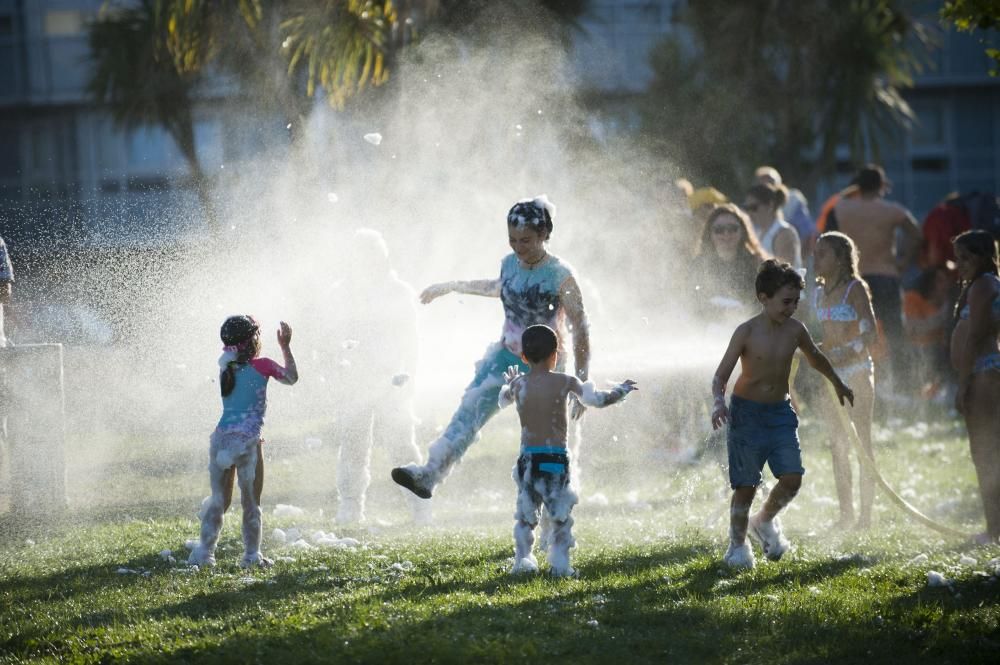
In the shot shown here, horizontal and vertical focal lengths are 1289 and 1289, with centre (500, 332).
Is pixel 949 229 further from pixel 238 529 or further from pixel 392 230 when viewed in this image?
pixel 238 529

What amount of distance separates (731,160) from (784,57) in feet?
7.07

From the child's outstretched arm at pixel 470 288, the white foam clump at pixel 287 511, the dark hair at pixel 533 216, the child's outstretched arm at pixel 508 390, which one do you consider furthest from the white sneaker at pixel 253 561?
the white foam clump at pixel 287 511

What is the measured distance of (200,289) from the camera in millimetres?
13727

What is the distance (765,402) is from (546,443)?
1.29 m

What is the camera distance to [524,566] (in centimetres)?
673

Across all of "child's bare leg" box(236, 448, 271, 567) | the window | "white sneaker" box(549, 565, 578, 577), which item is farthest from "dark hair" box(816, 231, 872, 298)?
the window

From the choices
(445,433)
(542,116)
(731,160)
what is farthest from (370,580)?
(731,160)

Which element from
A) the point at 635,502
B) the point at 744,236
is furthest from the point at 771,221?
the point at 635,502

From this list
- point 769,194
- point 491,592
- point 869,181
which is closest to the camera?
point 491,592

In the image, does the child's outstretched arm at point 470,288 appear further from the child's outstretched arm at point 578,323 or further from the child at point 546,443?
the child at point 546,443

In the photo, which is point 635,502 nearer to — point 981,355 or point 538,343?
point 981,355

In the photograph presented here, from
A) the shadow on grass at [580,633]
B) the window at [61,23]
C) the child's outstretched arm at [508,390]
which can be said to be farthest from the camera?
the window at [61,23]

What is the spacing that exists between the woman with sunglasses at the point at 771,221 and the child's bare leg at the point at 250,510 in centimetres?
606

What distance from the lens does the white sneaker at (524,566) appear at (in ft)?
22.0
